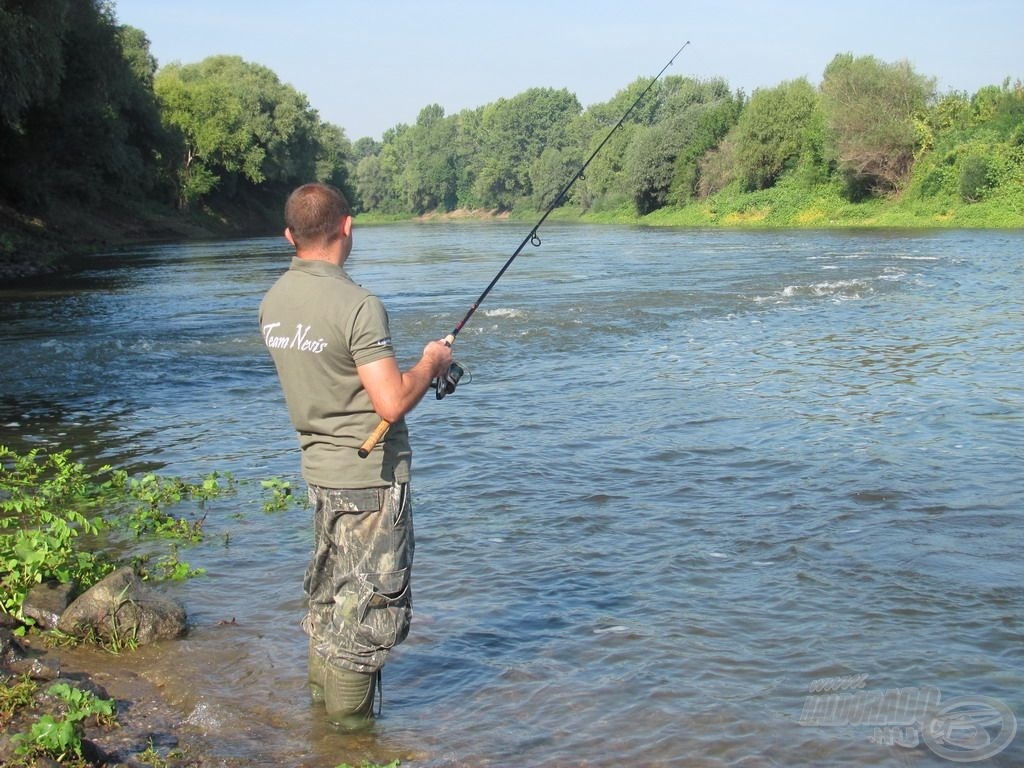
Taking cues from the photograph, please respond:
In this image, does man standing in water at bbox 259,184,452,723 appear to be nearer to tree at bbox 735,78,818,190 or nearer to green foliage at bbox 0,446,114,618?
green foliage at bbox 0,446,114,618

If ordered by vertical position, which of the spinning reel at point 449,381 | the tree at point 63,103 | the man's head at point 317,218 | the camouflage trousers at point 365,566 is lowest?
the camouflage trousers at point 365,566

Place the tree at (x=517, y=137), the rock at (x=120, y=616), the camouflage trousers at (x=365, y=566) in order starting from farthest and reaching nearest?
the tree at (x=517, y=137)
the rock at (x=120, y=616)
the camouflage trousers at (x=365, y=566)

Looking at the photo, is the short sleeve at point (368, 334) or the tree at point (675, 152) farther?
the tree at point (675, 152)

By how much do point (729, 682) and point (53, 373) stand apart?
427 inches

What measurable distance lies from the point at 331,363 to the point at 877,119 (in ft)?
173

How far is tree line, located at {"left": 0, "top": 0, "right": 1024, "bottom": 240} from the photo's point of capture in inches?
1325

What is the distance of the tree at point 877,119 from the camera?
5038 cm

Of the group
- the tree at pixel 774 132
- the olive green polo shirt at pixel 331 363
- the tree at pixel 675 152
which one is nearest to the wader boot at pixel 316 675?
the olive green polo shirt at pixel 331 363

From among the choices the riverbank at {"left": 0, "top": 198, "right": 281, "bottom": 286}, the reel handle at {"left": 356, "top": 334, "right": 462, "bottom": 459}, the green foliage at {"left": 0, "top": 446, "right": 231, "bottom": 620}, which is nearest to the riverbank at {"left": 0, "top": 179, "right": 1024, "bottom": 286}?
the riverbank at {"left": 0, "top": 198, "right": 281, "bottom": 286}

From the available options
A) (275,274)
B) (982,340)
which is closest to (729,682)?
(982,340)

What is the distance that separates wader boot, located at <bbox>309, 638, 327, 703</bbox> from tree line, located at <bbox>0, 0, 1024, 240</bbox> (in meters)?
23.8

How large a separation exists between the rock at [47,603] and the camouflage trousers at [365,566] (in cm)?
182

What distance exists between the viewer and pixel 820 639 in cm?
496

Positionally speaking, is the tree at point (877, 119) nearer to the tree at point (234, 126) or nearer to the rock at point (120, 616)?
the tree at point (234, 126)
